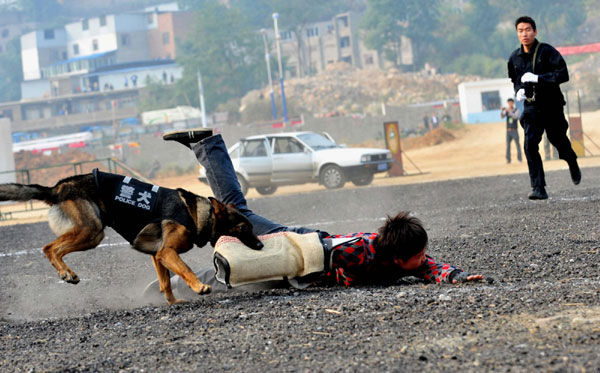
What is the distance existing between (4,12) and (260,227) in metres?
158

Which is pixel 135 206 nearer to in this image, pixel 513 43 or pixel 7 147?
pixel 7 147

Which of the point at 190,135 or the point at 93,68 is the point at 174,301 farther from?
the point at 93,68

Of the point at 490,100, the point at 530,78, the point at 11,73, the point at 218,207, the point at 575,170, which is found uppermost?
the point at 11,73

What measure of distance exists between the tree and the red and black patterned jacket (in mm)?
106178

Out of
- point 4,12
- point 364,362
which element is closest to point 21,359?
point 364,362

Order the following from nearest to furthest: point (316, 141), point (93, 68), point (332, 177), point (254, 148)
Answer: point (332, 177)
point (254, 148)
point (316, 141)
point (93, 68)

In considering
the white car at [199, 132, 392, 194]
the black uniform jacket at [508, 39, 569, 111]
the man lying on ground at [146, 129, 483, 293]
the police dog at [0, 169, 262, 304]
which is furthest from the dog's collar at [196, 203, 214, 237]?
the white car at [199, 132, 392, 194]

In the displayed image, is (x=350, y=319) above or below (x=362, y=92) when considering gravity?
below

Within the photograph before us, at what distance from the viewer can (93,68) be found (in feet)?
397

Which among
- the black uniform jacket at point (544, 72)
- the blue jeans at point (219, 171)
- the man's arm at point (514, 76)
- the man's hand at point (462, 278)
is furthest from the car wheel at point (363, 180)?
the man's hand at point (462, 278)

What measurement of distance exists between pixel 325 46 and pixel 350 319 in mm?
116882

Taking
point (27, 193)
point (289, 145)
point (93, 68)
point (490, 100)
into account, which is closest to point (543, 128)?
point (27, 193)

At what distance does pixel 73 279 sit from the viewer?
223 inches

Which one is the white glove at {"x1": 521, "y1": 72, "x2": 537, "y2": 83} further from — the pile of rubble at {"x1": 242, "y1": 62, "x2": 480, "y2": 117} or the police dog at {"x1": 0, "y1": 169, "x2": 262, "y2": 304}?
the pile of rubble at {"x1": 242, "y1": 62, "x2": 480, "y2": 117}
